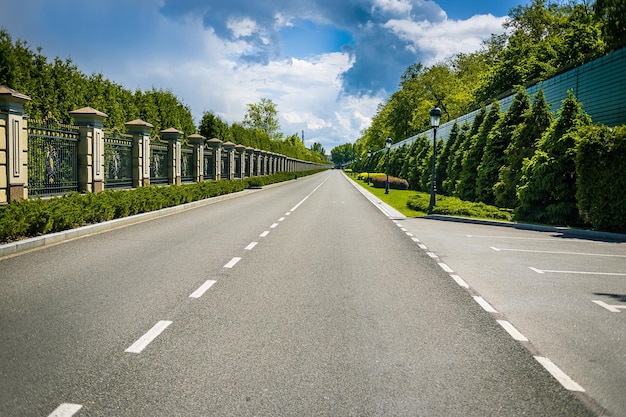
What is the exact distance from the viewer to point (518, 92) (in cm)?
2541

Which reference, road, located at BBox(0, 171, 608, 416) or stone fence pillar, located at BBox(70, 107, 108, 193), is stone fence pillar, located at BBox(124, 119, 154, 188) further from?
road, located at BBox(0, 171, 608, 416)

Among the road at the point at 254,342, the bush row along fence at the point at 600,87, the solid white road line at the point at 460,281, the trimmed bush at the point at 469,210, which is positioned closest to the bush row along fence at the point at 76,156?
the road at the point at 254,342

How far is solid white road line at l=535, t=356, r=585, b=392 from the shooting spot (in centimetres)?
404

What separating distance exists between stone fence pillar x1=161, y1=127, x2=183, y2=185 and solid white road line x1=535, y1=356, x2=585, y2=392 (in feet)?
84.3

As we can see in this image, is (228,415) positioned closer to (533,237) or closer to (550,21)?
(533,237)

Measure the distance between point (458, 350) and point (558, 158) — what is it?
14.5 m

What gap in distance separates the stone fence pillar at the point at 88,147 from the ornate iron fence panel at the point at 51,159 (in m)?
0.20

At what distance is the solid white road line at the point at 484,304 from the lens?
21.1 ft

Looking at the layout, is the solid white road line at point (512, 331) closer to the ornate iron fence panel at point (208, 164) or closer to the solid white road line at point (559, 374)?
the solid white road line at point (559, 374)

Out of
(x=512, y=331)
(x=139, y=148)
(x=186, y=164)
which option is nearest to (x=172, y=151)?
(x=186, y=164)

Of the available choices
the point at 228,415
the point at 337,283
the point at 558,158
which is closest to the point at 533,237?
the point at 558,158

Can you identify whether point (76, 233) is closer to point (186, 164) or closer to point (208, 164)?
point (186, 164)

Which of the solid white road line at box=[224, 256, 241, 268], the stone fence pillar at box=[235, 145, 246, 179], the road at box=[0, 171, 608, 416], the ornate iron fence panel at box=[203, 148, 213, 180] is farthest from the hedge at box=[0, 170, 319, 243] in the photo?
the stone fence pillar at box=[235, 145, 246, 179]

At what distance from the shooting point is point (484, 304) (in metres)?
6.74
